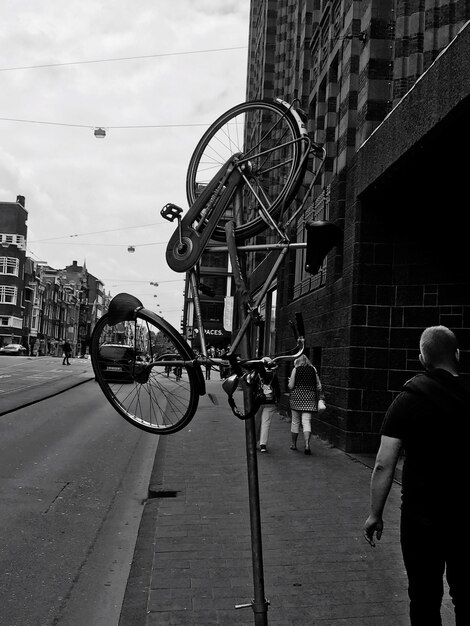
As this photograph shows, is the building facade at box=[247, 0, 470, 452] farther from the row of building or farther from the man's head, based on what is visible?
the row of building

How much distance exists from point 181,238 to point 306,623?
2580 millimetres

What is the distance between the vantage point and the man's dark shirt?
310 centimetres

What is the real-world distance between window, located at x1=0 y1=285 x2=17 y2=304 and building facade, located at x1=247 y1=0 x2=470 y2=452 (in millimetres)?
74804

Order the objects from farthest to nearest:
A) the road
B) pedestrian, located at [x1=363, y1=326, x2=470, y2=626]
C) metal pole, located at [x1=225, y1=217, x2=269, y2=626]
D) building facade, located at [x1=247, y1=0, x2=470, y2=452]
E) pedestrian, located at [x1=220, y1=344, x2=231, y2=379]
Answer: building facade, located at [x1=247, y1=0, x2=470, y2=452], the road, pedestrian, located at [x1=220, y1=344, x2=231, y2=379], metal pole, located at [x1=225, y1=217, x2=269, y2=626], pedestrian, located at [x1=363, y1=326, x2=470, y2=626]

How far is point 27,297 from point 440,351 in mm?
90808

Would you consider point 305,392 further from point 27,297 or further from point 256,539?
point 27,297

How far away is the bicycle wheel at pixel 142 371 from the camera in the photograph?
383cm

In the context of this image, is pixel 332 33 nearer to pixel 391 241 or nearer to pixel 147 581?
pixel 391 241

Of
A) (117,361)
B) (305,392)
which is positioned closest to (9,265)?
(305,392)

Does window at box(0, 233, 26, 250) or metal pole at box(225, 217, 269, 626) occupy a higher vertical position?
window at box(0, 233, 26, 250)

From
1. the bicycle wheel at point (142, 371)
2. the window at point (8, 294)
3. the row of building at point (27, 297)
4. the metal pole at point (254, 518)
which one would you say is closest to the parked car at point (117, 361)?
the bicycle wheel at point (142, 371)

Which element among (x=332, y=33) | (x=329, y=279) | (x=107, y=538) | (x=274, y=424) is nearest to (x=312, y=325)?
(x=329, y=279)

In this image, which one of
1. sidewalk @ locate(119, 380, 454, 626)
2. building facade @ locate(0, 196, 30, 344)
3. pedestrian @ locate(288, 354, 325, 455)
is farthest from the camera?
building facade @ locate(0, 196, 30, 344)

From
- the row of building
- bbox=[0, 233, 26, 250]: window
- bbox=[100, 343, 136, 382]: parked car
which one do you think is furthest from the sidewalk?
bbox=[0, 233, 26, 250]: window
